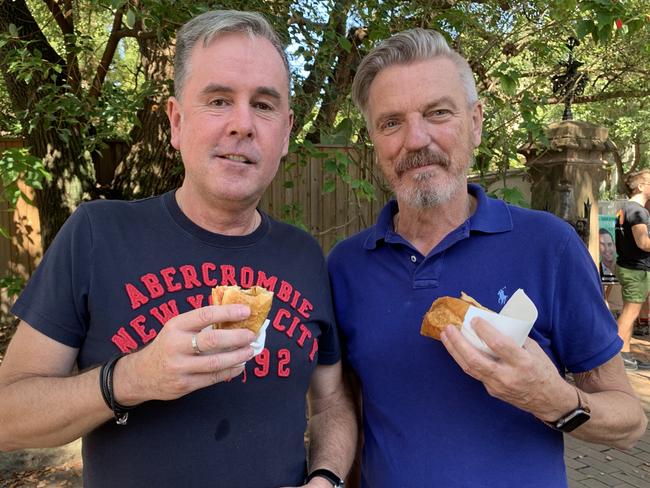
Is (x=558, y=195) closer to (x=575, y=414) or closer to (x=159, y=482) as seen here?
(x=575, y=414)

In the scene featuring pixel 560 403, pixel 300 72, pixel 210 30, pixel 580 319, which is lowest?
pixel 560 403

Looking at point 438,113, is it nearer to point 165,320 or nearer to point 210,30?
point 210,30

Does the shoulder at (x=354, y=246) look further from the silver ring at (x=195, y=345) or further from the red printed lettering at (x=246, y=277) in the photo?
the silver ring at (x=195, y=345)

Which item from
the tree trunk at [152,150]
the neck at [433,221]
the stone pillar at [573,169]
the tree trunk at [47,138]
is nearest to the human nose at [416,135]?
the neck at [433,221]

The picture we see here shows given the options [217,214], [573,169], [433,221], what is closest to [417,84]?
[433,221]

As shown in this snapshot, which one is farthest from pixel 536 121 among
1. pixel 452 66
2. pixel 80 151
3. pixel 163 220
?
pixel 80 151
